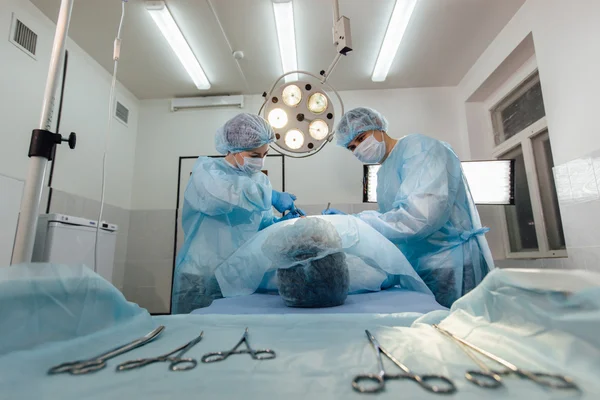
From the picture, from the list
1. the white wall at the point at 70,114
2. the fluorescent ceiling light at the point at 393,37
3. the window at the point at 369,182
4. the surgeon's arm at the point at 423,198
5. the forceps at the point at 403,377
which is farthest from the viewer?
the window at the point at 369,182

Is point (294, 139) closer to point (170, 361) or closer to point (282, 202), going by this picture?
point (282, 202)

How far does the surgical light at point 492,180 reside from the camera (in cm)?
263

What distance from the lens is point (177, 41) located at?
8.68ft

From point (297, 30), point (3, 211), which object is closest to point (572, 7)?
point (297, 30)

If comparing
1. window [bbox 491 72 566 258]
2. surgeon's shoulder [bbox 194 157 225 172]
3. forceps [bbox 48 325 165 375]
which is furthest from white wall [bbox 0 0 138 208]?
window [bbox 491 72 566 258]

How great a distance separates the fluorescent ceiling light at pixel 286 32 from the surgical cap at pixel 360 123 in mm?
1046

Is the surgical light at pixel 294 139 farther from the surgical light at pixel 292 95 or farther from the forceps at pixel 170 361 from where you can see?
the forceps at pixel 170 361

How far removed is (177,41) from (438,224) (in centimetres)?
248

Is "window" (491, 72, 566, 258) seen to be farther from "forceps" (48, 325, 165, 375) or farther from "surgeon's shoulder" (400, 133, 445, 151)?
"forceps" (48, 325, 165, 375)

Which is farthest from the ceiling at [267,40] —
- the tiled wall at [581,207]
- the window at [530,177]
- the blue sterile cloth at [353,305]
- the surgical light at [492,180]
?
the blue sterile cloth at [353,305]

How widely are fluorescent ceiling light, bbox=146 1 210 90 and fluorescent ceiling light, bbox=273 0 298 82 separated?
2.58 feet

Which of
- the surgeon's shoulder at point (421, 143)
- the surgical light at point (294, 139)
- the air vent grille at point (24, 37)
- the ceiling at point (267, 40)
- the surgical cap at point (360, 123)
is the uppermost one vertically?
the ceiling at point (267, 40)

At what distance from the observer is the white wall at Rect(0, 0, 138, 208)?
2.12m

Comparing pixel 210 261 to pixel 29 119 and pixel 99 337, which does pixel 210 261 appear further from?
pixel 29 119
